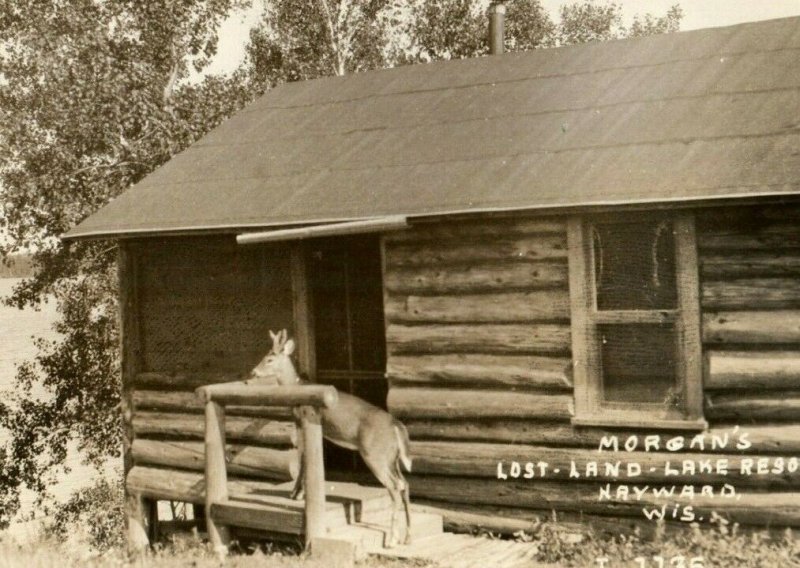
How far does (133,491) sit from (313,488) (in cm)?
413

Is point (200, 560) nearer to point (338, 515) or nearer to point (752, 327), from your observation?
point (338, 515)

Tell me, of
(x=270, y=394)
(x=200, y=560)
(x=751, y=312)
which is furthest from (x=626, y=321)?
(x=200, y=560)

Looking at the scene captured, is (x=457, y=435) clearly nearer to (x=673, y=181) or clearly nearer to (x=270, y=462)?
(x=270, y=462)

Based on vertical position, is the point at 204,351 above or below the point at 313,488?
above

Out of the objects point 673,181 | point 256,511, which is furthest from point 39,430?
point 673,181

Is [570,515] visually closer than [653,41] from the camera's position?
Yes

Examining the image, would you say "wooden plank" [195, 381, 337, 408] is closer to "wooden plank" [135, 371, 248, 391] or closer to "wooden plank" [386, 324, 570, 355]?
"wooden plank" [386, 324, 570, 355]

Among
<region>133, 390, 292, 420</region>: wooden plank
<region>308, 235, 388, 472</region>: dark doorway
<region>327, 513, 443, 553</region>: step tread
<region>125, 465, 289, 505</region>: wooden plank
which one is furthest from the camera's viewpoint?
<region>125, 465, 289, 505</region>: wooden plank

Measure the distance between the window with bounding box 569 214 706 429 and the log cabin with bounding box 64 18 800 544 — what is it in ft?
0.06

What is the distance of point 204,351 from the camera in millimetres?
11172

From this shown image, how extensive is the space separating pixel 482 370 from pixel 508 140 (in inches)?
96.1

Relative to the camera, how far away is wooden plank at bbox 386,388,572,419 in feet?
29.5

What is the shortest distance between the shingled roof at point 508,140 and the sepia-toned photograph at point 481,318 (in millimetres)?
40

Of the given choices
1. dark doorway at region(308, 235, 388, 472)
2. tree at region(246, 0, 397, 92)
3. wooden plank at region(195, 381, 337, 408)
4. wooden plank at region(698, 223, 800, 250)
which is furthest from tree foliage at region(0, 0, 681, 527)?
wooden plank at region(698, 223, 800, 250)
